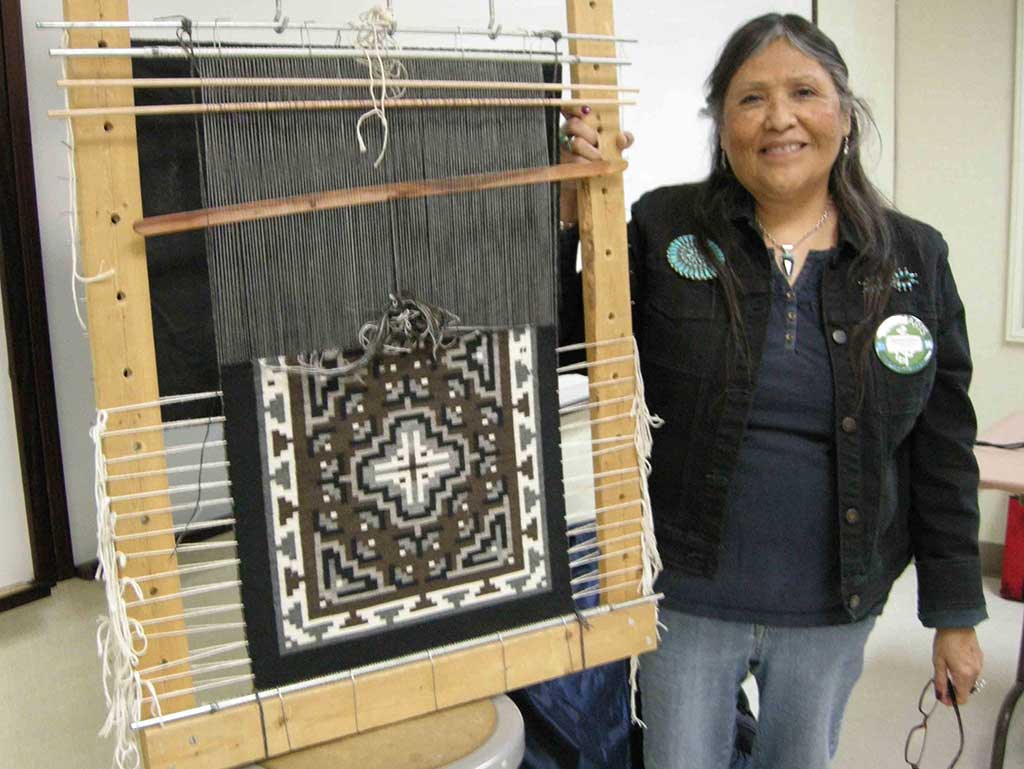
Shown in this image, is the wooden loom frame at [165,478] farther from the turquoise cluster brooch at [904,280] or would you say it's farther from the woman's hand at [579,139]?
the turquoise cluster brooch at [904,280]

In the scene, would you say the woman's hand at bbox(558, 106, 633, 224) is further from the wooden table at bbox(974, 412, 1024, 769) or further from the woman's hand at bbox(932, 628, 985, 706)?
the wooden table at bbox(974, 412, 1024, 769)

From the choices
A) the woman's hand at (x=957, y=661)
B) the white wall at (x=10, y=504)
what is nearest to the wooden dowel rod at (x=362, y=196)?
the white wall at (x=10, y=504)

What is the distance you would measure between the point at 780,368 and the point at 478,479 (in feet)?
1.42

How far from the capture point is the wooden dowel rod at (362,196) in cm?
81

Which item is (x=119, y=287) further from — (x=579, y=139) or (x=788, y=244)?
(x=788, y=244)

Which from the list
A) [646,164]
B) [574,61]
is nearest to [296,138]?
[574,61]

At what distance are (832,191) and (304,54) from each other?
73cm

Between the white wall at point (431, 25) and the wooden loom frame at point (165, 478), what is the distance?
0.32 m

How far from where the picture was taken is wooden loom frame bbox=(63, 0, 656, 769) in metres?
0.80

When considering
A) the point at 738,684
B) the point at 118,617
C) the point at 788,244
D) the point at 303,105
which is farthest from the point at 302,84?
the point at 738,684

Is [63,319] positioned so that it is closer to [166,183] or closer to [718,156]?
[166,183]

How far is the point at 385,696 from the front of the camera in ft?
3.06

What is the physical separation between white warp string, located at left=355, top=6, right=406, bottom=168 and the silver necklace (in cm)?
53

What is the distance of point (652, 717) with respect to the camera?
1.28m
